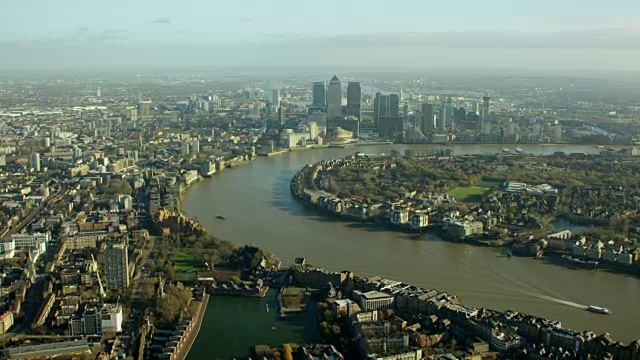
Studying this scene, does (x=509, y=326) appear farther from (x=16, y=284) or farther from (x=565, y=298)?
(x=16, y=284)

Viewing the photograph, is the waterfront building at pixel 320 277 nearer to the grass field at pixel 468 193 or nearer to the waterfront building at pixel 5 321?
the waterfront building at pixel 5 321

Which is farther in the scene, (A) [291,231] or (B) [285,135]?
(B) [285,135]

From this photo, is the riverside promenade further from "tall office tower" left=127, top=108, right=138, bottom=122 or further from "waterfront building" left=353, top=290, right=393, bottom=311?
"tall office tower" left=127, top=108, right=138, bottom=122

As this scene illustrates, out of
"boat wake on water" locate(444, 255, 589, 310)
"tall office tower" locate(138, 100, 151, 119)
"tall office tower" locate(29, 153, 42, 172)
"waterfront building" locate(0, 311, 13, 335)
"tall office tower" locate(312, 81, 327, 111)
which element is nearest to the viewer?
"waterfront building" locate(0, 311, 13, 335)

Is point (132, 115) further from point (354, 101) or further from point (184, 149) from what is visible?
point (184, 149)

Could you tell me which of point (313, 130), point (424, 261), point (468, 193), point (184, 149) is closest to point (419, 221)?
point (424, 261)

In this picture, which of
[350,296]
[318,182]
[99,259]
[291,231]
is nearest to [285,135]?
[318,182]

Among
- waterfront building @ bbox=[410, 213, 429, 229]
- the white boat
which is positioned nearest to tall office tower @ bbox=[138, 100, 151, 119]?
waterfront building @ bbox=[410, 213, 429, 229]
